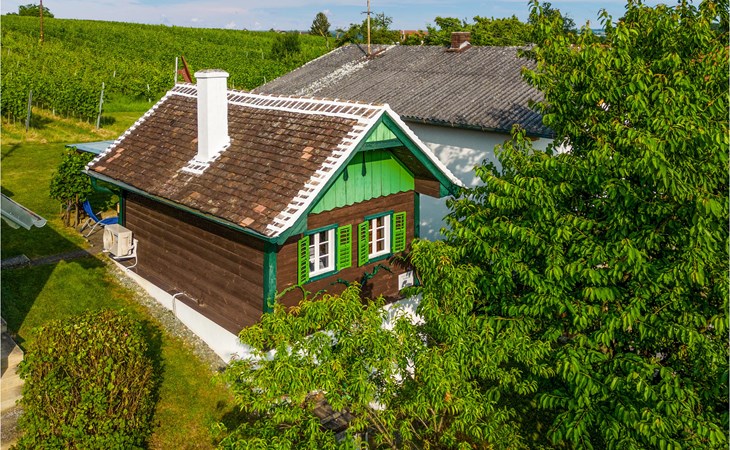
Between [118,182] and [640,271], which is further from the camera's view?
[118,182]

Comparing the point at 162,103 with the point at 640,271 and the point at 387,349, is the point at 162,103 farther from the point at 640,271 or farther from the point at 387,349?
the point at 640,271

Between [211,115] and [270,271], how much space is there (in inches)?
161

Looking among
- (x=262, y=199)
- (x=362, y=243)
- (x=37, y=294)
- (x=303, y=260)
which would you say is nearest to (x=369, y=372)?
(x=303, y=260)

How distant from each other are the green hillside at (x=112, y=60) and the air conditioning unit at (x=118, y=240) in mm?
22280

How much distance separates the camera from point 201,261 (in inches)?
507

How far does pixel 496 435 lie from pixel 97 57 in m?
56.8

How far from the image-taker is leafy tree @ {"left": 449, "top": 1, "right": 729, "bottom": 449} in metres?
7.55

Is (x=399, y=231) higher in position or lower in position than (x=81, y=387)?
higher

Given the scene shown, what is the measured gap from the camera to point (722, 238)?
7.72 meters

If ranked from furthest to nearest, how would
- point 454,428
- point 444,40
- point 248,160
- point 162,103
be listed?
1. point 444,40
2. point 162,103
3. point 248,160
4. point 454,428

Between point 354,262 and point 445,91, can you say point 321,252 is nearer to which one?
point 354,262

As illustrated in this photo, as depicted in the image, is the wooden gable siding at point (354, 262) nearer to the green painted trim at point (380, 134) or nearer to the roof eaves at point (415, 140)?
the roof eaves at point (415, 140)

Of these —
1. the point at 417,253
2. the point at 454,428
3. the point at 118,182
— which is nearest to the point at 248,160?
the point at 118,182

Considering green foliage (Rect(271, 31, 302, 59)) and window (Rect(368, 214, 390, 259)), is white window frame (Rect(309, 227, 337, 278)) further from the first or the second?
green foliage (Rect(271, 31, 302, 59))
